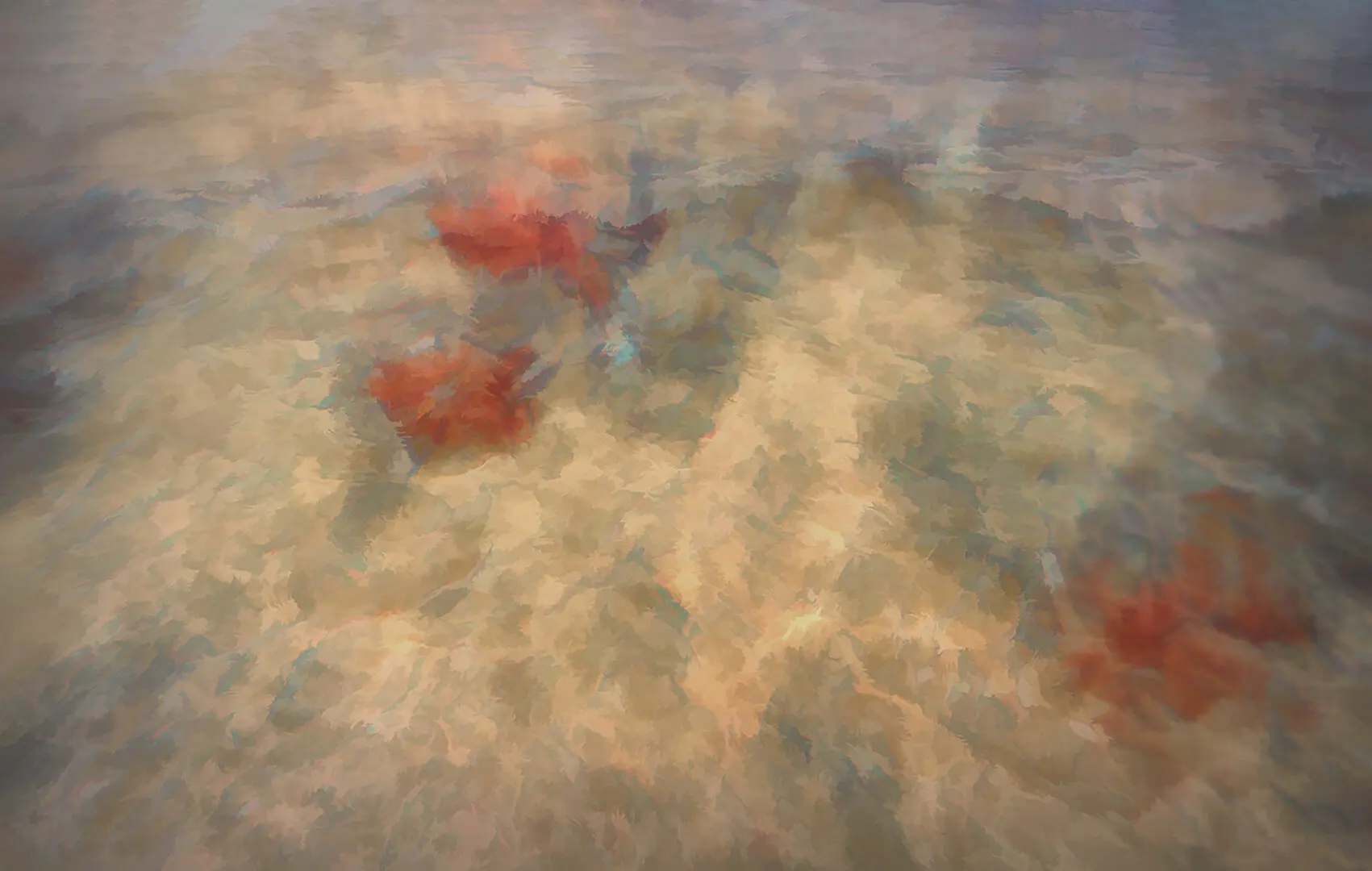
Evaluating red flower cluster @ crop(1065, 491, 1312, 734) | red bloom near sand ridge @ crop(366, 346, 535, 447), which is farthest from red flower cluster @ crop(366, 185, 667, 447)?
red flower cluster @ crop(1065, 491, 1312, 734)

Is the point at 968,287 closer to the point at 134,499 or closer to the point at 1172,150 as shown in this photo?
the point at 1172,150

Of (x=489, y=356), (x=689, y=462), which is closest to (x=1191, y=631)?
(x=689, y=462)

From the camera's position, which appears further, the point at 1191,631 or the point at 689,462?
the point at 689,462

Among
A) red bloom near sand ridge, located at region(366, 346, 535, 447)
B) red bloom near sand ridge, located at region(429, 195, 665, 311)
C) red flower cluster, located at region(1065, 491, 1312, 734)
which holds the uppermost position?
red bloom near sand ridge, located at region(429, 195, 665, 311)

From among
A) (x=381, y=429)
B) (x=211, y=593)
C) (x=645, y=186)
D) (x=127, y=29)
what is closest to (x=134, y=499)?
(x=211, y=593)

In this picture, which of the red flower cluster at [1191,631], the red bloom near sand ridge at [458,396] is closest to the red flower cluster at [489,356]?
the red bloom near sand ridge at [458,396]

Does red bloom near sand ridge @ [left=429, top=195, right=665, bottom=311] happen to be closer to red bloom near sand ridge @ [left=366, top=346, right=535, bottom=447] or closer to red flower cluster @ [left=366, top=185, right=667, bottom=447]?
red flower cluster @ [left=366, top=185, right=667, bottom=447]

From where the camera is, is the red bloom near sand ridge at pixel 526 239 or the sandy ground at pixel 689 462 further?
the red bloom near sand ridge at pixel 526 239

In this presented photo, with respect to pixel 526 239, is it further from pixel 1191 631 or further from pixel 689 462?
pixel 1191 631

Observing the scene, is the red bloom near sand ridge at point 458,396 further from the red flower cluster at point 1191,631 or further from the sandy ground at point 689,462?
the red flower cluster at point 1191,631
